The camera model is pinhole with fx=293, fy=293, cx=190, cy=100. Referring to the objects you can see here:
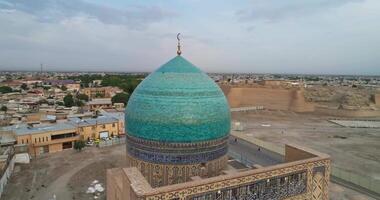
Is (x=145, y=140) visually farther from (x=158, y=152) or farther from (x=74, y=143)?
(x=74, y=143)

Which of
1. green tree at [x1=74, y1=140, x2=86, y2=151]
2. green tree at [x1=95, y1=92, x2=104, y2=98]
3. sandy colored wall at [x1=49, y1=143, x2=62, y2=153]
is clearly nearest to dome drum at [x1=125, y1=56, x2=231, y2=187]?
green tree at [x1=74, y1=140, x2=86, y2=151]

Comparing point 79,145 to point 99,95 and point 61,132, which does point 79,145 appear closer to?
point 61,132

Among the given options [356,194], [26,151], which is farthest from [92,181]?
[356,194]

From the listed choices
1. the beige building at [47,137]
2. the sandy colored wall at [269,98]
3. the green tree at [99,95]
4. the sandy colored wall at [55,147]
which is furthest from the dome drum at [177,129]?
the sandy colored wall at [269,98]

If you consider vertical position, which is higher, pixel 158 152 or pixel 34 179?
pixel 158 152

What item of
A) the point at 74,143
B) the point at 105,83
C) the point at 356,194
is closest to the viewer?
the point at 356,194

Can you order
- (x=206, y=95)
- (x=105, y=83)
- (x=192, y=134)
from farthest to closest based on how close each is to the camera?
(x=105, y=83) < (x=206, y=95) < (x=192, y=134)

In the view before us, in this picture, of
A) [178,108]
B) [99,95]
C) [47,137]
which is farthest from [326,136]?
A: [99,95]
